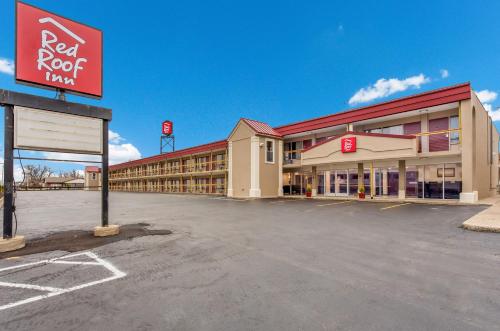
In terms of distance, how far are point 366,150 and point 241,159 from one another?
1175 cm

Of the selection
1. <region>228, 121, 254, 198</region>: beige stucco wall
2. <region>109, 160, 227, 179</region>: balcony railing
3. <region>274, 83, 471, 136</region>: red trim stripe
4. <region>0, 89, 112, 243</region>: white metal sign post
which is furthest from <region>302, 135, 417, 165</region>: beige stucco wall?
<region>0, 89, 112, 243</region>: white metal sign post

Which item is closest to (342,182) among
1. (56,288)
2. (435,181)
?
(435,181)

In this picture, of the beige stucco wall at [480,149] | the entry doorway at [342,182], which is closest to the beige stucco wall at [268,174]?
the entry doorway at [342,182]

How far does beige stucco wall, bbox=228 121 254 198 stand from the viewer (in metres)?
24.1

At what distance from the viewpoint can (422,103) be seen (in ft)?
53.4

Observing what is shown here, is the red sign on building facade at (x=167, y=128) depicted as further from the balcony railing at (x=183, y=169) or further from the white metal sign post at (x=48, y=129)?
the white metal sign post at (x=48, y=129)

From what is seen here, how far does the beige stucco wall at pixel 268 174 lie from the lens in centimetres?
2361

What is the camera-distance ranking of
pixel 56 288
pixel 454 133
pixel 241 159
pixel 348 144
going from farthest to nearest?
pixel 241 159 → pixel 348 144 → pixel 454 133 → pixel 56 288

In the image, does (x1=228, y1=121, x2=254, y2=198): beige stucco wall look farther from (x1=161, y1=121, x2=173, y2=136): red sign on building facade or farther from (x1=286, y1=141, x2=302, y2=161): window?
(x1=161, y1=121, x2=173, y2=136): red sign on building facade

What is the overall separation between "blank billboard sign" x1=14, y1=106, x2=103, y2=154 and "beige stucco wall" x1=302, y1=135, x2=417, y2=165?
16609 mm

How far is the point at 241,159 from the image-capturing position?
2492 centimetres

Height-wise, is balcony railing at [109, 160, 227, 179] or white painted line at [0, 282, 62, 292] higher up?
balcony railing at [109, 160, 227, 179]

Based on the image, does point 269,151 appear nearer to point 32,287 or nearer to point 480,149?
point 480,149

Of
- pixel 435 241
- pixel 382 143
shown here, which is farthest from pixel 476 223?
pixel 382 143
